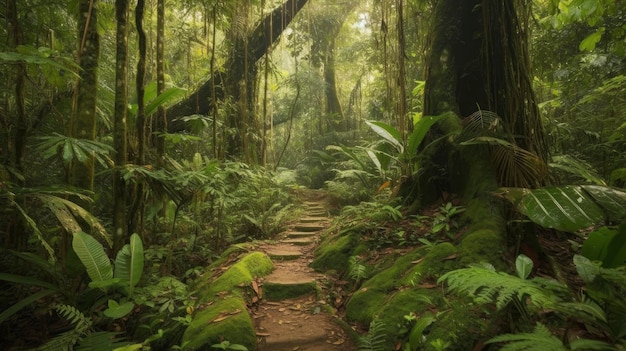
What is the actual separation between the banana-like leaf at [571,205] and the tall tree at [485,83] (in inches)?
31.5

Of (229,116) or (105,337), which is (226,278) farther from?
(229,116)

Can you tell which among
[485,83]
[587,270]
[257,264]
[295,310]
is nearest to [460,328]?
[587,270]

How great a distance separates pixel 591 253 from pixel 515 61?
261 centimetres

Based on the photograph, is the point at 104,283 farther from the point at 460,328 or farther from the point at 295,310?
the point at 460,328

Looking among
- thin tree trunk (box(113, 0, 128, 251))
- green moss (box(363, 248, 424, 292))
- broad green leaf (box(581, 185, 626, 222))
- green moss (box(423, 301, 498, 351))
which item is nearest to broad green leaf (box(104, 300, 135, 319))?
thin tree trunk (box(113, 0, 128, 251))

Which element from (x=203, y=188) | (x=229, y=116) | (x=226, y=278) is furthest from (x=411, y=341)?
(x=229, y=116)

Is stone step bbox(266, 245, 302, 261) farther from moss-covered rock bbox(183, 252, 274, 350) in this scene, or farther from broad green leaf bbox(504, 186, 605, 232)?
broad green leaf bbox(504, 186, 605, 232)

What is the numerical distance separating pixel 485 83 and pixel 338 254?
291 centimetres

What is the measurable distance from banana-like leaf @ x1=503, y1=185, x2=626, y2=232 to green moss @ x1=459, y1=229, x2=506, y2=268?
22.8 inches

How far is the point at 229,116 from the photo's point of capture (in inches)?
299

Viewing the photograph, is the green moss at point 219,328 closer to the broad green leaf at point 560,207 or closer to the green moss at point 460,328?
the green moss at point 460,328

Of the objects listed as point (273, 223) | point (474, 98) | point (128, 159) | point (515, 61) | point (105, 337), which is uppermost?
point (515, 61)

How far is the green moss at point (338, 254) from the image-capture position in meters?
4.24

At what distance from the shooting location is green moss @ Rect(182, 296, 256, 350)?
2611 millimetres
